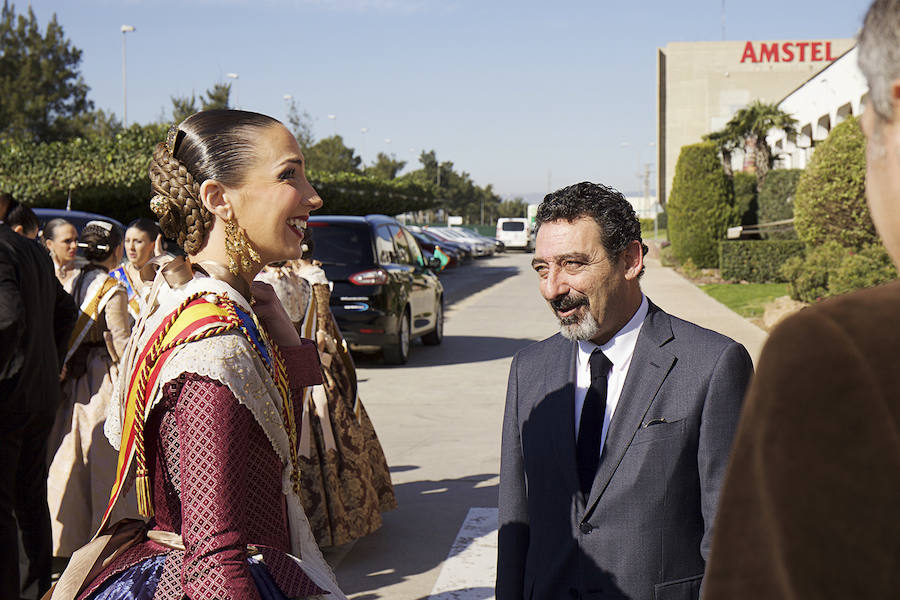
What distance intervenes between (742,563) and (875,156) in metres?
0.41

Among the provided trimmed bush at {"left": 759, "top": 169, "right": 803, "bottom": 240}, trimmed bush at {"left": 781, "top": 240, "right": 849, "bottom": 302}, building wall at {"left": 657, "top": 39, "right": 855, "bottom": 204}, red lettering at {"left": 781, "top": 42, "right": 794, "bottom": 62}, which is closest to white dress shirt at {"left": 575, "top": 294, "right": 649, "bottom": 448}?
trimmed bush at {"left": 781, "top": 240, "right": 849, "bottom": 302}

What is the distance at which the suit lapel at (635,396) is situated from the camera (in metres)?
2.40

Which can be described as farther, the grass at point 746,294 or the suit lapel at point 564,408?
the grass at point 746,294

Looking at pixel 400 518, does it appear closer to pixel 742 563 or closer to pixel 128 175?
pixel 742 563

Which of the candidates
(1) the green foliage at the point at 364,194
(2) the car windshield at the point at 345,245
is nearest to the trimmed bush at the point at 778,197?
(1) the green foliage at the point at 364,194

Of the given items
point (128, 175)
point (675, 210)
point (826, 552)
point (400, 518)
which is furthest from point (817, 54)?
point (826, 552)

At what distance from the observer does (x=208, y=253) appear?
2105 mm

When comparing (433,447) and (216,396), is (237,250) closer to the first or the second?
(216,396)

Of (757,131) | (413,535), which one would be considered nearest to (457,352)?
(413,535)

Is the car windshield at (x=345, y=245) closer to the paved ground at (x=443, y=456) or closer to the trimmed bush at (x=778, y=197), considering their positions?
the paved ground at (x=443, y=456)

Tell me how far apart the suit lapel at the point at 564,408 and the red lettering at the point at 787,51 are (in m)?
78.3

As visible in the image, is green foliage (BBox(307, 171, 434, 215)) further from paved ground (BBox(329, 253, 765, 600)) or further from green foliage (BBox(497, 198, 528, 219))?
green foliage (BBox(497, 198, 528, 219))

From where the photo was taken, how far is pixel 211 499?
5.82 feet

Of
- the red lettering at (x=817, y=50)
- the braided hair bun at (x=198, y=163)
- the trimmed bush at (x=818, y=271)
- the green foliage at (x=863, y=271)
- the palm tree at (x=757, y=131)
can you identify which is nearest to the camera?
the braided hair bun at (x=198, y=163)
